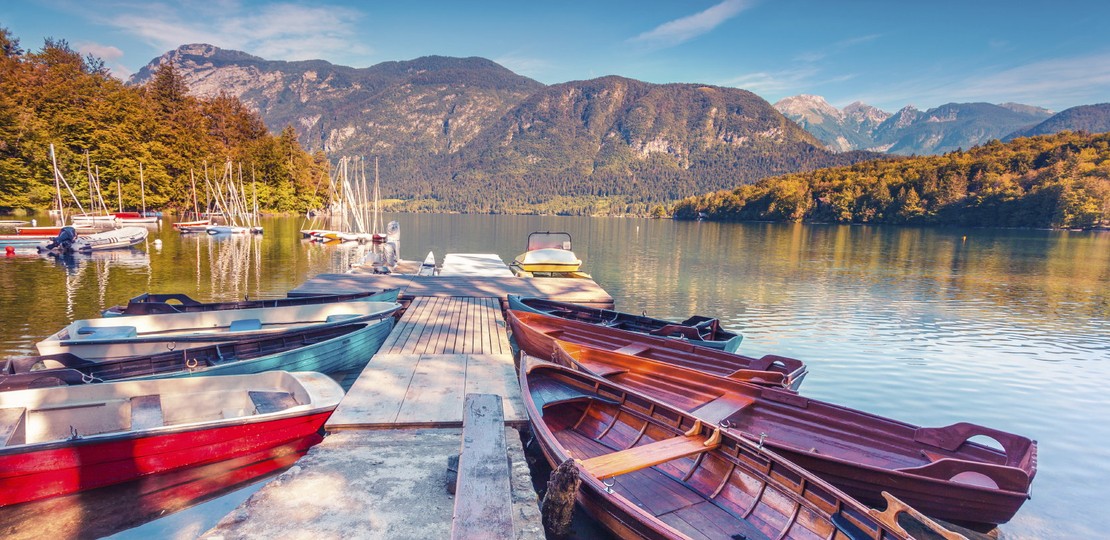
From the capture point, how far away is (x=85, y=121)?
177ft

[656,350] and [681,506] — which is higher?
[656,350]

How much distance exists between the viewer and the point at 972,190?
97750 mm

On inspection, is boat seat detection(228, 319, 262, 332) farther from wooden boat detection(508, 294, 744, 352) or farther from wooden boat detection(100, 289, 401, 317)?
wooden boat detection(508, 294, 744, 352)

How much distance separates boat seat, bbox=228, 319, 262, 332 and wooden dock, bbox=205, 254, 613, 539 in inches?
115

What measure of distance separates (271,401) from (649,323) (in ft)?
25.1

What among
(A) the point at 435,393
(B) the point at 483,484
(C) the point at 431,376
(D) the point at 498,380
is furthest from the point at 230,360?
(B) the point at 483,484

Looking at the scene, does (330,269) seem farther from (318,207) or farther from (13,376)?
(318,207)

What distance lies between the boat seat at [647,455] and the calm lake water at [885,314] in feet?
14.9

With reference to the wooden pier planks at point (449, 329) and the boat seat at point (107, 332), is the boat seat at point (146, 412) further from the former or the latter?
the wooden pier planks at point (449, 329)

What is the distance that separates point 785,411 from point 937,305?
67.2 feet

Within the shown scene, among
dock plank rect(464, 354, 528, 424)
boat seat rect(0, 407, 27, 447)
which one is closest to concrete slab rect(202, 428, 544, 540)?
dock plank rect(464, 354, 528, 424)

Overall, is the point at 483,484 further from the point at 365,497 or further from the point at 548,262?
the point at 548,262

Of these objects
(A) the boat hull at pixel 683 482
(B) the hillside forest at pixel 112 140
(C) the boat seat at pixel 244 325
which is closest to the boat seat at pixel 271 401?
(A) the boat hull at pixel 683 482

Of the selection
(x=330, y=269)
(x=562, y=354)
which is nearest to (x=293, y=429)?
(x=562, y=354)
